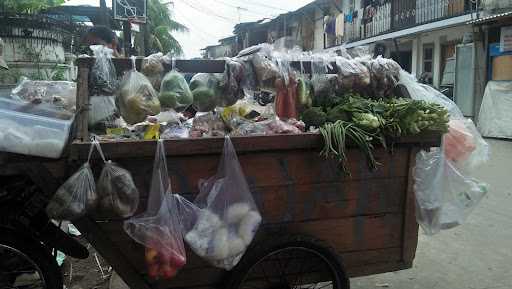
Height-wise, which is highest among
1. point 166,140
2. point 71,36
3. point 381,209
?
point 71,36

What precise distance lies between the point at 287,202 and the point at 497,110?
1009 centimetres

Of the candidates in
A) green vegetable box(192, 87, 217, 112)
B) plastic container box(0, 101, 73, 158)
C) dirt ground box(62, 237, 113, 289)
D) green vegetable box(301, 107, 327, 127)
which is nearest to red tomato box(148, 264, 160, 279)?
plastic container box(0, 101, 73, 158)

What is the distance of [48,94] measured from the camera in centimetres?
275

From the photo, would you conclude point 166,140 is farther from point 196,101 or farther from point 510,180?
point 510,180

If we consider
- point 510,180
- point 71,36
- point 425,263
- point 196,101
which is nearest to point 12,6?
point 71,36

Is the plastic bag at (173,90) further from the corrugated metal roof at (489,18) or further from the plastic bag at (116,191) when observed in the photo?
the corrugated metal roof at (489,18)

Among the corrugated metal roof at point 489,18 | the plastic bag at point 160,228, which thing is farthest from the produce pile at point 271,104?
the corrugated metal roof at point 489,18

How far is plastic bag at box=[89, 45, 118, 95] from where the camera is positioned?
2207 mm

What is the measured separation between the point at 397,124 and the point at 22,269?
6.39 feet

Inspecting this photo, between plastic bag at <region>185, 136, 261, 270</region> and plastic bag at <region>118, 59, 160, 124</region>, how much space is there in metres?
0.42

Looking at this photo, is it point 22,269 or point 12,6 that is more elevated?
point 12,6

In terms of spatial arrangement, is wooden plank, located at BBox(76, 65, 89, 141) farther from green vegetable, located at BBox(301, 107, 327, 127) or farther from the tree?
the tree

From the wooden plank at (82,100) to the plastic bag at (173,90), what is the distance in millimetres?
345

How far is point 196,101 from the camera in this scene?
2.48m
